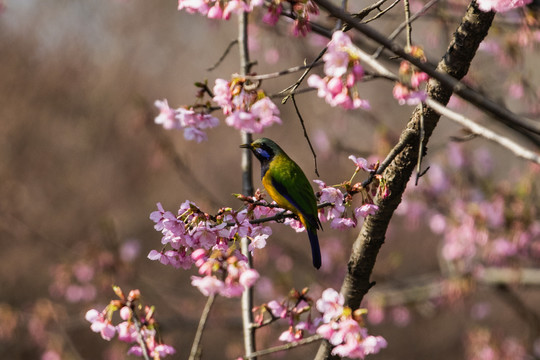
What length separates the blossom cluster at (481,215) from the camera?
4379 mm

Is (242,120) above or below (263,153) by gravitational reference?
below

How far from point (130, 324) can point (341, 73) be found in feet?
3.61

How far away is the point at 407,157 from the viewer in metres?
1.75

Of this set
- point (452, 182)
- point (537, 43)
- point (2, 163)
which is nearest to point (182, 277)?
point (2, 163)

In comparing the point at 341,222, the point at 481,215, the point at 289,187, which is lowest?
the point at 341,222

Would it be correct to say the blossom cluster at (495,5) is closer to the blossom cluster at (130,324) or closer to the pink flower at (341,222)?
the pink flower at (341,222)

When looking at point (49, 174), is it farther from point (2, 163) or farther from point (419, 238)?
point (419, 238)

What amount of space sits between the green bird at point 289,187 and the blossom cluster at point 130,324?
1.94 ft

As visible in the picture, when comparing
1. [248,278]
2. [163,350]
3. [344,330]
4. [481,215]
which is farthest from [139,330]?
[481,215]

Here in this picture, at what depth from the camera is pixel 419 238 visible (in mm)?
11578

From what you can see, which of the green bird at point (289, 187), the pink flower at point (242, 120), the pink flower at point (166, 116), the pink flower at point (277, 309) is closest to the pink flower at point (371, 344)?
the pink flower at point (277, 309)

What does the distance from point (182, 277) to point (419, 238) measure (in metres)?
4.79

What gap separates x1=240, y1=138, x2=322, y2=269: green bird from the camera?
6.82ft

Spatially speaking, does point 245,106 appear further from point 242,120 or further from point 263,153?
point 263,153
